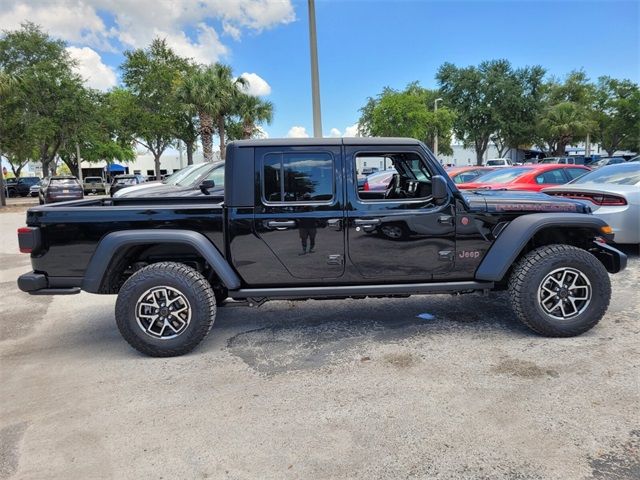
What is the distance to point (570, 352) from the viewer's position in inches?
154

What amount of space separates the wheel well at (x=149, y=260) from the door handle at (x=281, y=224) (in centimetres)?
67

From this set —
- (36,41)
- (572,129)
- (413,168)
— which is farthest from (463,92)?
(413,168)

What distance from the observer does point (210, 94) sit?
27.7 meters

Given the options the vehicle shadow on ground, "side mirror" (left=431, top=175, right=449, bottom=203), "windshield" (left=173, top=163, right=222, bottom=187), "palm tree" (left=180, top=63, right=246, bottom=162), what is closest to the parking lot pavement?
the vehicle shadow on ground

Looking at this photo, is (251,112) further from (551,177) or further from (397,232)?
(397,232)

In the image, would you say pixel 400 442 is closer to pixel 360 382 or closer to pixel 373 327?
pixel 360 382

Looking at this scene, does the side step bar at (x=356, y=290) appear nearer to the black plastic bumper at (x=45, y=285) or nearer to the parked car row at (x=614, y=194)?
the black plastic bumper at (x=45, y=285)

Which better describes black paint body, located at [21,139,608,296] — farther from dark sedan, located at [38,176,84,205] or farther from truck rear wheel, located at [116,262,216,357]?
dark sedan, located at [38,176,84,205]

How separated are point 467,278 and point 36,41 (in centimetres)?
3012

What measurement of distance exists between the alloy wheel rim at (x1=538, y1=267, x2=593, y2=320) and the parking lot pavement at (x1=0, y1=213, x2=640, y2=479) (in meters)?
0.28

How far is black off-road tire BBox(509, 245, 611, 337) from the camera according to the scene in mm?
4074

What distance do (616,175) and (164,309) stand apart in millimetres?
7020

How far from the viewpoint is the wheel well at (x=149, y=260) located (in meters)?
4.07

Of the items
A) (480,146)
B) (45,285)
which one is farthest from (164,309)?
(480,146)
